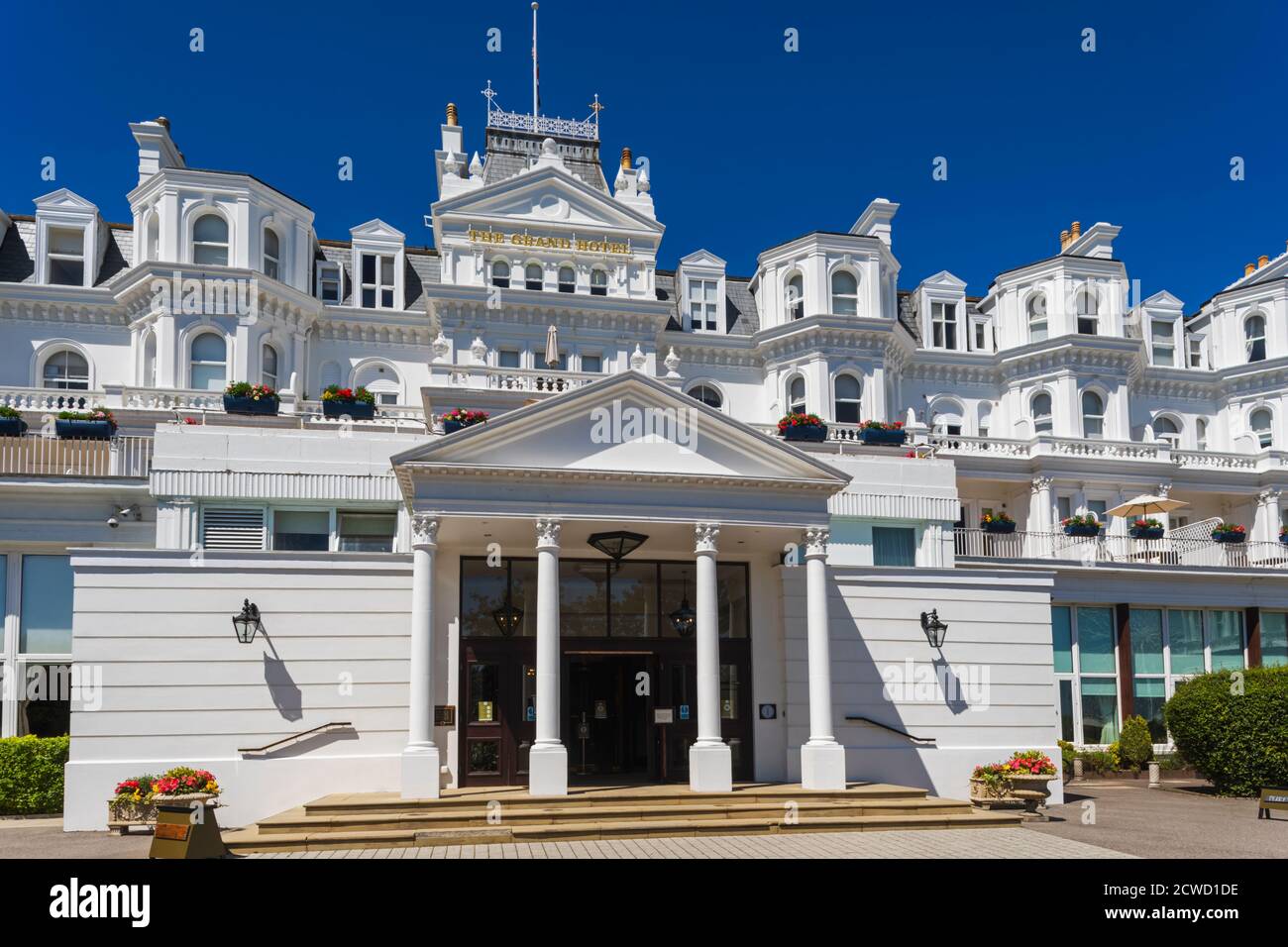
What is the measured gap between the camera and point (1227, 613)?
29.6 m

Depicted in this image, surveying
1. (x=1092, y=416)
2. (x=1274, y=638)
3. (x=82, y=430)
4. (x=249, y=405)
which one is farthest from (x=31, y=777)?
(x=1092, y=416)

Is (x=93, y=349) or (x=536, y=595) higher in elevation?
(x=93, y=349)

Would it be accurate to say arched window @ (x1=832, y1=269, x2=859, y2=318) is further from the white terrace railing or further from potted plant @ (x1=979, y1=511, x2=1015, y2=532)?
potted plant @ (x1=979, y1=511, x2=1015, y2=532)

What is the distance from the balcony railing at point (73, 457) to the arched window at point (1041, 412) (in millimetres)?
28686

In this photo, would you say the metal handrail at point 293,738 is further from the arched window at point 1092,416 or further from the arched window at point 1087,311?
the arched window at point 1087,311

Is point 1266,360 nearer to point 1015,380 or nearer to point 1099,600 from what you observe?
point 1015,380

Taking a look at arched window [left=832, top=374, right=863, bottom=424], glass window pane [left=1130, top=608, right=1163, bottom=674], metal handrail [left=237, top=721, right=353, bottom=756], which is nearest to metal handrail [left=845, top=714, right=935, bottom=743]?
metal handrail [left=237, top=721, right=353, bottom=756]

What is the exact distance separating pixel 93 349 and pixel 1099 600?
97.4ft

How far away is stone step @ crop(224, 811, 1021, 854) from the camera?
1541cm

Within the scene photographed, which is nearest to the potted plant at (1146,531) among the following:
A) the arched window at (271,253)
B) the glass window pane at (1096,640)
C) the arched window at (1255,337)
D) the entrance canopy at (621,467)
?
the glass window pane at (1096,640)

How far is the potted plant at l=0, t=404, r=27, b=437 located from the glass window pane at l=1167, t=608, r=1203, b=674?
2947 centimetres

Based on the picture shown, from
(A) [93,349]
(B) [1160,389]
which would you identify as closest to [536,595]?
(A) [93,349]

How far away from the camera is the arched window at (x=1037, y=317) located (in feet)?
126

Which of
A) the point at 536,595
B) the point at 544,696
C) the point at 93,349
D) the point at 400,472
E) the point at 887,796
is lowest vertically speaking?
the point at 887,796
